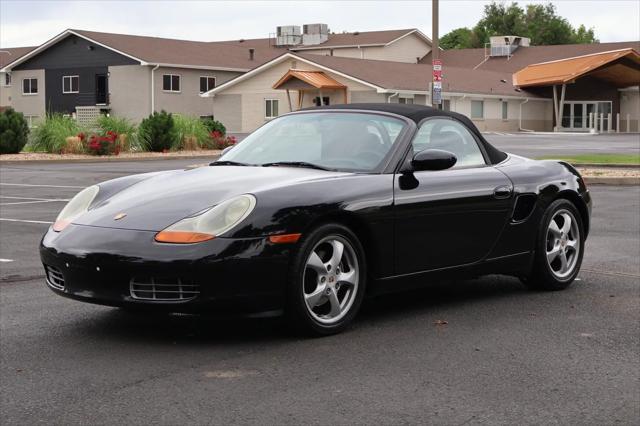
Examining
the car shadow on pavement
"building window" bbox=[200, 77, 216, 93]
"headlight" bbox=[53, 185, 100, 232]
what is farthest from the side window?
"building window" bbox=[200, 77, 216, 93]

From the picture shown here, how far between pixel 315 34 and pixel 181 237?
78472 millimetres

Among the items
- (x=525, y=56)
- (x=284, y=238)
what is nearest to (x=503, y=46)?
(x=525, y=56)

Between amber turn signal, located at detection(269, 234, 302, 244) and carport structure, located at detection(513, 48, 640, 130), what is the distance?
194 feet

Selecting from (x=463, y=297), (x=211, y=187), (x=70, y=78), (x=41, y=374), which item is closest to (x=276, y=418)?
(x=41, y=374)

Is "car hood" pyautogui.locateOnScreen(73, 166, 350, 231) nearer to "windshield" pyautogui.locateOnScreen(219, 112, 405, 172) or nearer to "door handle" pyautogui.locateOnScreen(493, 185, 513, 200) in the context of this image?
"windshield" pyautogui.locateOnScreen(219, 112, 405, 172)

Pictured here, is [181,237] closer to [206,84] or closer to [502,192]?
[502,192]

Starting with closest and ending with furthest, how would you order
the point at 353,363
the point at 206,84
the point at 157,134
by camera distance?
1. the point at 353,363
2. the point at 157,134
3. the point at 206,84

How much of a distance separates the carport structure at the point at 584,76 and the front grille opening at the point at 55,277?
59.4m

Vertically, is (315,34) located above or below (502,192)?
above

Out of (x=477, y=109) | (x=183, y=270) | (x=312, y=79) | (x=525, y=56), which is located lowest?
(x=183, y=270)

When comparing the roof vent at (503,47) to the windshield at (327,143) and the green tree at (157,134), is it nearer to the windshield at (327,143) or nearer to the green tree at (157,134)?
the green tree at (157,134)

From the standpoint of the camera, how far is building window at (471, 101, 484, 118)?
209ft

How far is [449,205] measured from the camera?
22.2 ft

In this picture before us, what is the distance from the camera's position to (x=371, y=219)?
6.24m
